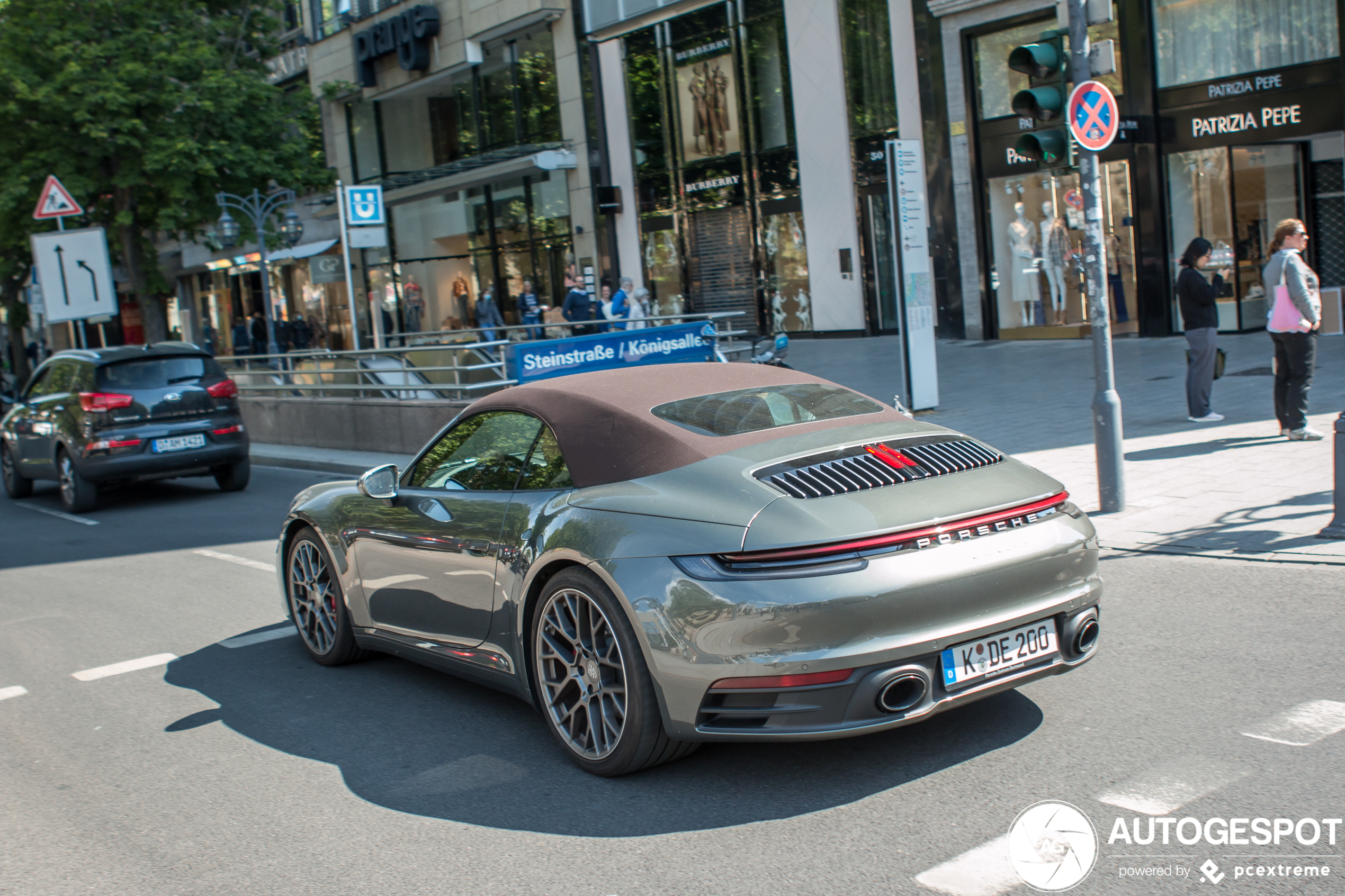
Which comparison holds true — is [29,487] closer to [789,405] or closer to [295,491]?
[295,491]

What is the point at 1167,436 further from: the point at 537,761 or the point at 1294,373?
the point at 537,761

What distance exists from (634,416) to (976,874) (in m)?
2.00

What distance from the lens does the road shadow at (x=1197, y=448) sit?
383 inches

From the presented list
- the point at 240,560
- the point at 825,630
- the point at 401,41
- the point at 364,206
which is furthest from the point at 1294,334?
the point at 401,41

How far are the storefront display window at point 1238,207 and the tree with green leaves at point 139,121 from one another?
61.1 ft

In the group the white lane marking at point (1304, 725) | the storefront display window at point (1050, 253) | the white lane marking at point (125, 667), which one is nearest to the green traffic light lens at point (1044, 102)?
the white lane marking at point (1304, 725)

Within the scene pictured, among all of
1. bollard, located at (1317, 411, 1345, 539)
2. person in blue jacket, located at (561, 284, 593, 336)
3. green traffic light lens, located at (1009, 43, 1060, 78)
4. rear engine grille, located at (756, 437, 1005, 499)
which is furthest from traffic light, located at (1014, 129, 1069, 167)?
person in blue jacket, located at (561, 284, 593, 336)

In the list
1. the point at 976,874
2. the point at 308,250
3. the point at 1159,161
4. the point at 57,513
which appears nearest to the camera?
the point at 976,874

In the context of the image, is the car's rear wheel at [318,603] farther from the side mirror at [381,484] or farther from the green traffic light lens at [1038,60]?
the green traffic light lens at [1038,60]

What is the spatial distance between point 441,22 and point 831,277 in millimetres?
14751

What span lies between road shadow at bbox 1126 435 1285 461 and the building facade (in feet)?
29.5

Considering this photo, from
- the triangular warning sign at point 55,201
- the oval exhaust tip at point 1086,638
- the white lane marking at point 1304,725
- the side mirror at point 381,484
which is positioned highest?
the triangular warning sign at point 55,201

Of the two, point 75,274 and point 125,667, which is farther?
point 75,274

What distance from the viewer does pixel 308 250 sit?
38.6 metres
